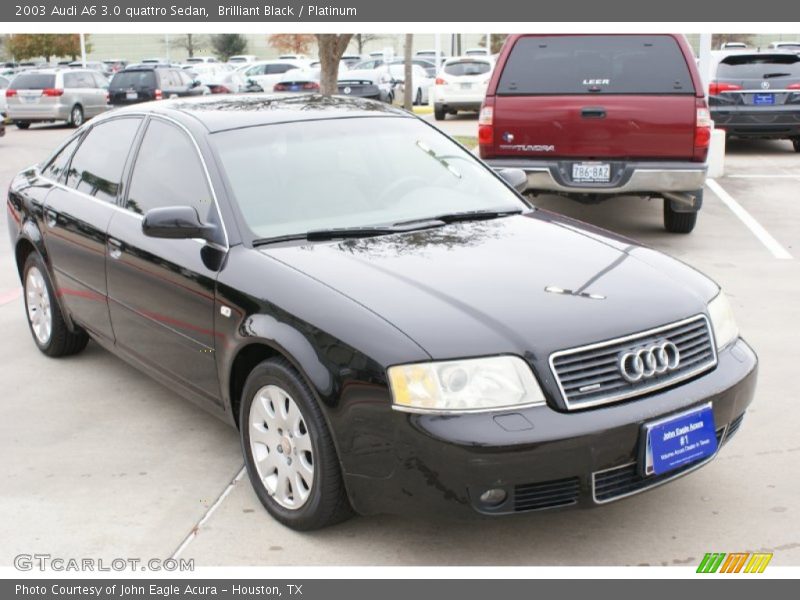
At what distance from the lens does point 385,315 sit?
141 inches

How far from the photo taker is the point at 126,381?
5840 mm

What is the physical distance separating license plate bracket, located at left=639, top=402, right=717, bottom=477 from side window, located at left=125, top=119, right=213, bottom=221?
2115 millimetres

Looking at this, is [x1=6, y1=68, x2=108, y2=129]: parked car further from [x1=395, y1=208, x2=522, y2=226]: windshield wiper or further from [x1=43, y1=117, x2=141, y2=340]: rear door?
[x1=395, y1=208, x2=522, y2=226]: windshield wiper

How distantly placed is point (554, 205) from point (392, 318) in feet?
26.6

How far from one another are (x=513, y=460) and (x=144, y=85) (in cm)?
2456

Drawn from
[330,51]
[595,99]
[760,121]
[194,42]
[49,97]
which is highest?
[194,42]

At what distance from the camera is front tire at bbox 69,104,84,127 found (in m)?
25.6

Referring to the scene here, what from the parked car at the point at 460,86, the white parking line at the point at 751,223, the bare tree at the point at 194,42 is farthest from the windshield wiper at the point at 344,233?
the bare tree at the point at 194,42

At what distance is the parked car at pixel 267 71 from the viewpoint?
3622cm

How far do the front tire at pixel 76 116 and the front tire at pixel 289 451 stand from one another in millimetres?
23317

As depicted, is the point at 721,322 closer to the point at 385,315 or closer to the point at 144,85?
the point at 385,315

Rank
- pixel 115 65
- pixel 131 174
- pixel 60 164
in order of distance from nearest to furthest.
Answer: pixel 131 174
pixel 60 164
pixel 115 65

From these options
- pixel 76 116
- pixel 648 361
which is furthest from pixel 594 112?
pixel 76 116

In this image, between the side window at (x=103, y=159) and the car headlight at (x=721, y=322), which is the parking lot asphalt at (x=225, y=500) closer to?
the car headlight at (x=721, y=322)
